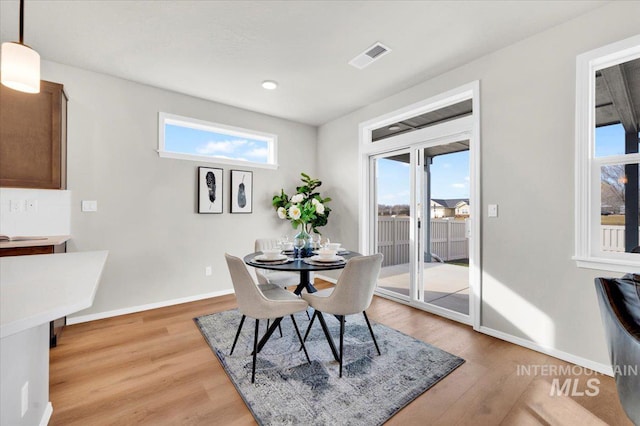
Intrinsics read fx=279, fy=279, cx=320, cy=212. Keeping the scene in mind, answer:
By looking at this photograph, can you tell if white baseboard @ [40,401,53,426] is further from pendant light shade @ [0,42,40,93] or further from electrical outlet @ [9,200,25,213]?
electrical outlet @ [9,200,25,213]

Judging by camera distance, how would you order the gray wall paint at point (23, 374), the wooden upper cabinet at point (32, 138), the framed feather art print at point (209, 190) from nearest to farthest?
the gray wall paint at point (23, 374)
the wooden upper cabinet at point (32, 138)
the framed feather art print at point (209, 190)

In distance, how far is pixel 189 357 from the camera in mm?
2275

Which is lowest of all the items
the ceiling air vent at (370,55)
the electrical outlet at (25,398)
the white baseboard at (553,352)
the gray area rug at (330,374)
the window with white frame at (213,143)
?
the gray area rug at (330,374)

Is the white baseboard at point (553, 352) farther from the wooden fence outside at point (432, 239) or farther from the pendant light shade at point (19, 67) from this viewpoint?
the pendant light shade at point (19, 67)

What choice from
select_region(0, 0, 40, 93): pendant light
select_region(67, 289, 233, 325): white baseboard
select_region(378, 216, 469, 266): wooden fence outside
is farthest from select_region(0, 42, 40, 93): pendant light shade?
select_region(378, 216, 469, 266): wooden fence outside

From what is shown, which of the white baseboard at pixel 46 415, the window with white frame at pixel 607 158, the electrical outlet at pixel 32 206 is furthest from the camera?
the electrical outlet at pixel 32 206

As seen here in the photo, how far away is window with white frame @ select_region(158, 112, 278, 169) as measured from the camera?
3.58 m

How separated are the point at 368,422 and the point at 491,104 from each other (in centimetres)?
285

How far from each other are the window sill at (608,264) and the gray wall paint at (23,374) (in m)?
3.39

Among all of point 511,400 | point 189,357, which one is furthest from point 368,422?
point 189,357

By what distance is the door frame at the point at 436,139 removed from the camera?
278cm

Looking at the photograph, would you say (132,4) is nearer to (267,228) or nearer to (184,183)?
(184,183)

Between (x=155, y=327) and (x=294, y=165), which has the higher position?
(x=294, y=165)

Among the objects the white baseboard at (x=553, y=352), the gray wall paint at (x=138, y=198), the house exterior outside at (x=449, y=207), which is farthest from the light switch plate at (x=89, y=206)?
the white baseboard at (x=553, y=352)
